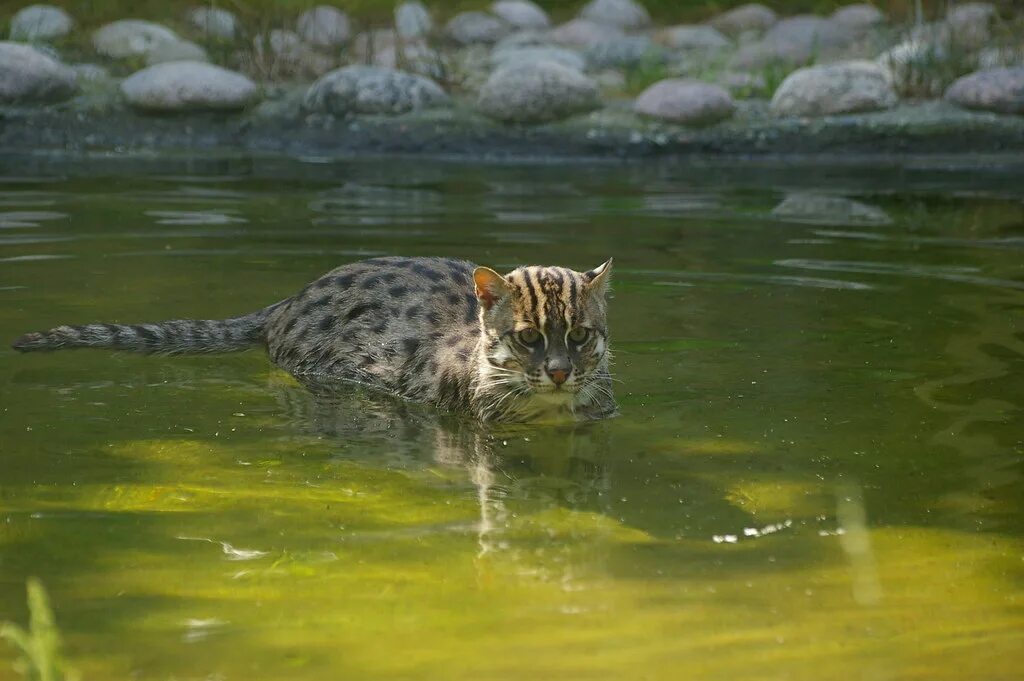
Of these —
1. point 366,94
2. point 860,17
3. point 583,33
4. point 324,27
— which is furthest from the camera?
point 583,33

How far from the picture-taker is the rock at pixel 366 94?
1642 cm

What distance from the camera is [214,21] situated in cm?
1995

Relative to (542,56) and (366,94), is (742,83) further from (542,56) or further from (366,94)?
(366,94)

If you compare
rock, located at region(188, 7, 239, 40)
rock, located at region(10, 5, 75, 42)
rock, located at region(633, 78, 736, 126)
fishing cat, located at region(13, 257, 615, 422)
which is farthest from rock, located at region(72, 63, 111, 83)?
fishing cat, located at region(13, 257, 615, 422)

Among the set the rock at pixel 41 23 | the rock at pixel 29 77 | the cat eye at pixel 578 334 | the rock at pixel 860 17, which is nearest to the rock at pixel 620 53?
the rock at pixel 860 17

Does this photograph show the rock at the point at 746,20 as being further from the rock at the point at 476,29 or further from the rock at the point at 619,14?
the rock at the point at 476,29

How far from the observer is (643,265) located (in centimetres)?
1004

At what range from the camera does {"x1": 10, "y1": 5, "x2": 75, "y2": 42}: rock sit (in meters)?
19.1

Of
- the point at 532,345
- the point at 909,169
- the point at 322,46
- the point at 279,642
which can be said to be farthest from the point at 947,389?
the point at 322,46

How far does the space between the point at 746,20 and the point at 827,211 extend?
10.9 m

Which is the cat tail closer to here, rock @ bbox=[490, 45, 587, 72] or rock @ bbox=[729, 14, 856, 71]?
rock @ bbox=[490, 45, 587, 72]

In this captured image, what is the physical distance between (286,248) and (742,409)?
476 cm

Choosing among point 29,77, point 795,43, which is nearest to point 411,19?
point 795,43

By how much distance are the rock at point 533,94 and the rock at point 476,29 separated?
19.9 feet
